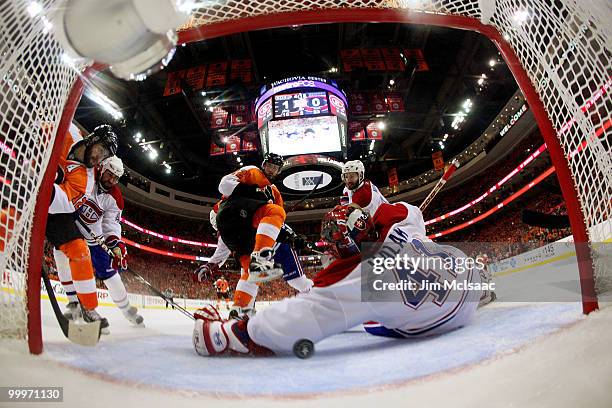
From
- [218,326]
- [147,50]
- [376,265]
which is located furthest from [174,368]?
[147,50]

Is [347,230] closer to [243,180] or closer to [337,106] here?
[243,180]

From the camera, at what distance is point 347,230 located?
957 mm

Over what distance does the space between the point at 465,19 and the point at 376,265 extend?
66 cm

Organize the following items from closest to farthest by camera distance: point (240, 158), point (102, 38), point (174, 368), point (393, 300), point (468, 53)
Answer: point (102, 38) < point (174, 368) < point (393, 300) < point (468, 53) < point (240, 158)

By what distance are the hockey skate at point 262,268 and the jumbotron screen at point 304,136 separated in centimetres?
354

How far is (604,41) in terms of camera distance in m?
0.76

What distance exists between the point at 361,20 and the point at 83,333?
3.59ft

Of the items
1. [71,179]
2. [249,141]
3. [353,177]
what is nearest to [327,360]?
[353,177]

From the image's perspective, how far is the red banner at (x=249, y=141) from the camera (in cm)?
643

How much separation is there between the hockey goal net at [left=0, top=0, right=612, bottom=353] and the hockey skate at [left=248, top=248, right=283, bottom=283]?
22.6 inches

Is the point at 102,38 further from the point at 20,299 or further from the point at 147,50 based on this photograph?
the point at 20,299

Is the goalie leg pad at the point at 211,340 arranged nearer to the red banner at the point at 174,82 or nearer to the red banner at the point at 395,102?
the red banner at the point at 174,82

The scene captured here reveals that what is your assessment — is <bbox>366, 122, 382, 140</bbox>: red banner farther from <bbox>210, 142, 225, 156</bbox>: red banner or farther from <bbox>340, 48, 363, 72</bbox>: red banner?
<bbox>210, 142, 225, 156</bbox>: red banner
